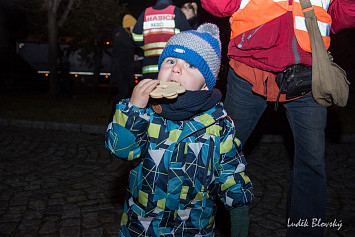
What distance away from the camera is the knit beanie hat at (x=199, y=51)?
5.97ft

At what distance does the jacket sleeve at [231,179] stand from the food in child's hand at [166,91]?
1.37 ft

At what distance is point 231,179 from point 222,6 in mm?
1147

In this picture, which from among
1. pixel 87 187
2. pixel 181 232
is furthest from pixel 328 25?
pixel 87 187

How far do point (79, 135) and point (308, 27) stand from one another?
543 cm

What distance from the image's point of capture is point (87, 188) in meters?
3.83

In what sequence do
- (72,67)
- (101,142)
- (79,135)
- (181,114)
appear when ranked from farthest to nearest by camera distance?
(72,67) < (79,135) < (101,142) < (181,114)

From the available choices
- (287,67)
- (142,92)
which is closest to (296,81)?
(287,67)

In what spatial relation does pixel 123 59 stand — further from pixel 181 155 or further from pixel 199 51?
pixel 181 155

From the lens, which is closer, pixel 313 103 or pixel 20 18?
pixel 313 103

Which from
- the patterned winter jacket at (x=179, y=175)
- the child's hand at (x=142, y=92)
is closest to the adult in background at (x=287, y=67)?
the patterned winter jacket at (x=179, y=175)

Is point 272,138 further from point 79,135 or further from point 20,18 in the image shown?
point 20,18

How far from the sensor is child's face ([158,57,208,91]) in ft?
5.82

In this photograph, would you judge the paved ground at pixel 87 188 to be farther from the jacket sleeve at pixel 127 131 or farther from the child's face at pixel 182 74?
the child's face at pixel 182 74

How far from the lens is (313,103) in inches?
88.7
